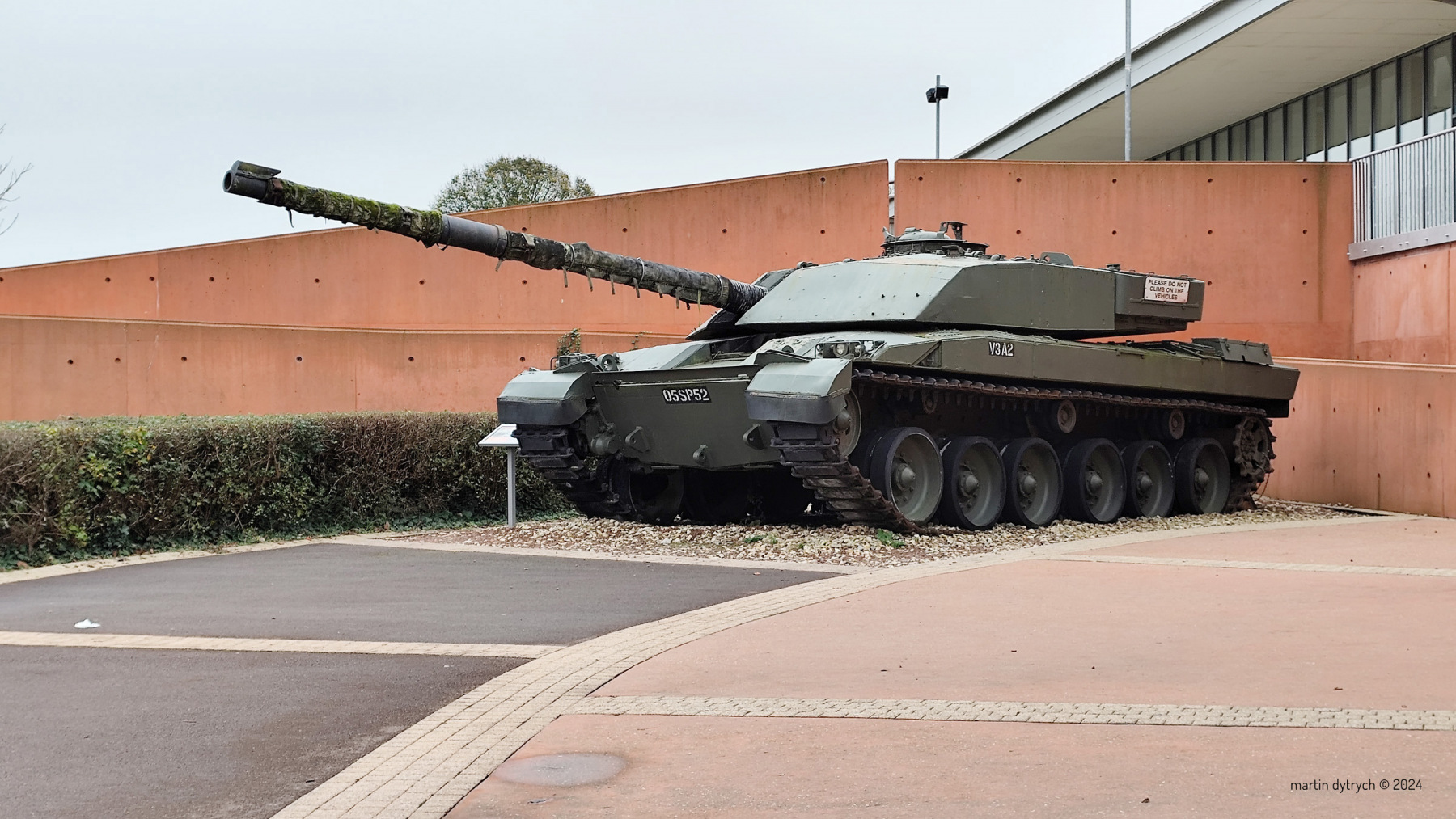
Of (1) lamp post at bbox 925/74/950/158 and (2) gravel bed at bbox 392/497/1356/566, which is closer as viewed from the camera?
(2) gravel bed at bbox 392/497/1356/566

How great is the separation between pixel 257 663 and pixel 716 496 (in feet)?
29.0

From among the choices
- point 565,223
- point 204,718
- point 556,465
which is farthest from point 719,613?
point 565,223

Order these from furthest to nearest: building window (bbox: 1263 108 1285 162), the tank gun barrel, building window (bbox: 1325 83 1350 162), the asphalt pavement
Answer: building window (bbox: 1263 108 1285 162), building window (bbox: 1325 83 1350 162), the tank gun barrel, the asphalt pavement

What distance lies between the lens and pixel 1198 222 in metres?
23.0

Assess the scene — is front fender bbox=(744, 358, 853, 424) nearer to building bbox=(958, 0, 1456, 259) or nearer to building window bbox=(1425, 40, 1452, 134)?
building bbox=(958, 0, 1456, 259)

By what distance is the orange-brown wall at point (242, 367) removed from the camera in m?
18.9

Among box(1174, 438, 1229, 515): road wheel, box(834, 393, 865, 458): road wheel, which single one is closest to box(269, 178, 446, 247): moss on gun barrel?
box(834, 393, 865, 458): road wheel

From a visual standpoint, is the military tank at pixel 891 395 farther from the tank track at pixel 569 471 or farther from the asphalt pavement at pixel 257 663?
the asphalt pavement at pixel 257 663

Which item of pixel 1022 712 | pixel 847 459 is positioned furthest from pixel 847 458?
pixel 1022 712

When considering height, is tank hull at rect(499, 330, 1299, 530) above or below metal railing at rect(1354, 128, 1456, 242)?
below

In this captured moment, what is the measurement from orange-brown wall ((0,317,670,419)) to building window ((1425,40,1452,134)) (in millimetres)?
14952

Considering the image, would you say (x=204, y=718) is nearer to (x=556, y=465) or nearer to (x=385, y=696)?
(x=385, y=696)

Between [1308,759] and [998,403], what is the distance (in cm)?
1009

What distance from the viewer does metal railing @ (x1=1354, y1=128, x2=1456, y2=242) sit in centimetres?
2061
